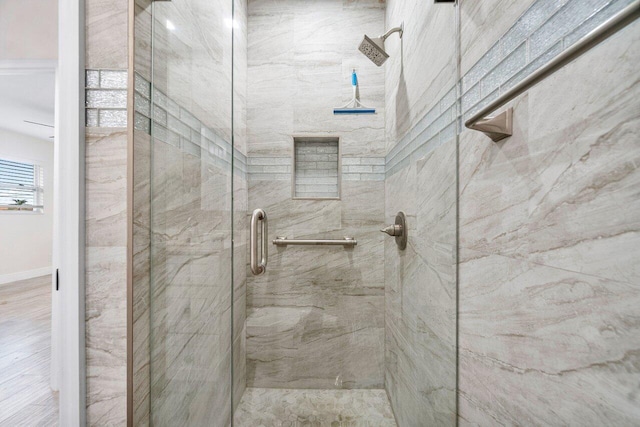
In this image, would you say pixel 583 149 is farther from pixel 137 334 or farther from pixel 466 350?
pixel 137 334

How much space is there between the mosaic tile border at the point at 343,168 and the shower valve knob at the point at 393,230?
304mm

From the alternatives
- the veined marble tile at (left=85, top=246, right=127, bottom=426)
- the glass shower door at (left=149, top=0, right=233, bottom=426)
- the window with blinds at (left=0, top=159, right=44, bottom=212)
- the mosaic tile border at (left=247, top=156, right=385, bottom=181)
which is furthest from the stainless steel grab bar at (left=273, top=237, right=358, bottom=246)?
the window with blinds at (left=0, top=159, right=44, bottom=212)

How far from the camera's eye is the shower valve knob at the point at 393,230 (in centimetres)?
125

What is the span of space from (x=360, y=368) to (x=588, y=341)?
1.29m

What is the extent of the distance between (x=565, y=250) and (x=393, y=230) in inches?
34.6

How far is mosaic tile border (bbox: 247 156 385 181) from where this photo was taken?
1483mm

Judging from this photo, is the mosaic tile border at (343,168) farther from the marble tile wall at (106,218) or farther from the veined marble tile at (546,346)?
the veined marble tile at (546,346)

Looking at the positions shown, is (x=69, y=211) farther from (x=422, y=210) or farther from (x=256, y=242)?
(x=422, y=210)

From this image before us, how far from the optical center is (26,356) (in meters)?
1.25

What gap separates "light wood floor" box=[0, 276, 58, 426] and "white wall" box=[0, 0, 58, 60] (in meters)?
0.87

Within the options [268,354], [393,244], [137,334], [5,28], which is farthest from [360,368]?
[5,28]

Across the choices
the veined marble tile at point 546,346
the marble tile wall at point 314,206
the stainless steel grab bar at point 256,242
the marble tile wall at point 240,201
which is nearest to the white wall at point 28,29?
the marble tile wall at point 240,201

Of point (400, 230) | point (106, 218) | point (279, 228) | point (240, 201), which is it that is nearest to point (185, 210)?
point (106, 218)

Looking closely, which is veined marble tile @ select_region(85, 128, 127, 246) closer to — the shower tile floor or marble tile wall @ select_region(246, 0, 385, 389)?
marble tile wall @ select_region(246, 0, 385, 389)
